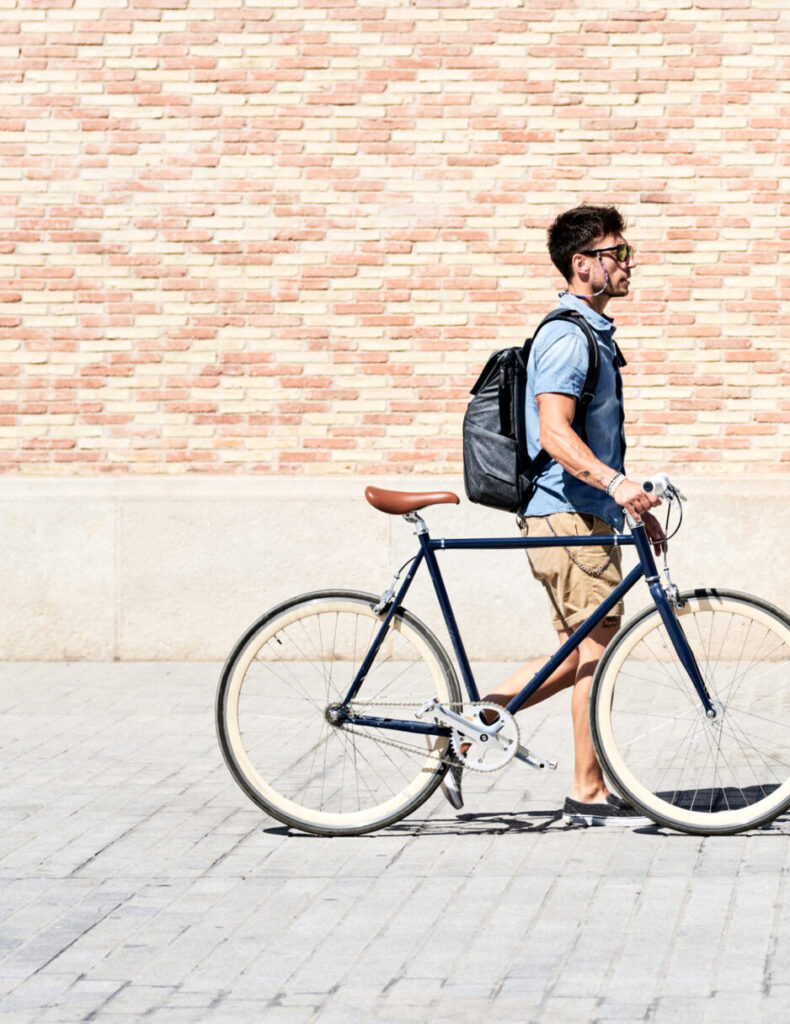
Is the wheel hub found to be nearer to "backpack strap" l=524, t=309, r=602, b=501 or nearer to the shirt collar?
"backpack strap" l=524, t=309, r=602, b=501

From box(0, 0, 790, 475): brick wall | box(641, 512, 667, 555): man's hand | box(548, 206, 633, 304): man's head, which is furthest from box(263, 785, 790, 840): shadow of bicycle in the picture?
box(0, 0, 790, 475): brick wall

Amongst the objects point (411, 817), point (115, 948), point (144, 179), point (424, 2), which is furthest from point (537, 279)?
point (115, 948)

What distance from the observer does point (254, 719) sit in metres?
5.54

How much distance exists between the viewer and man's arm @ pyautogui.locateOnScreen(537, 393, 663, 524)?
520 cm

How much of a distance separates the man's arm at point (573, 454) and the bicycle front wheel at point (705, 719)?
0.36 metres

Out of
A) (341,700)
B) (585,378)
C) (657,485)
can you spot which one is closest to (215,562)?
(341,700)

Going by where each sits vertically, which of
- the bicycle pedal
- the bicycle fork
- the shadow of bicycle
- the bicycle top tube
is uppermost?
the bicycle top tube

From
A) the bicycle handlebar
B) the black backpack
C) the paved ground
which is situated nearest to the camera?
the paved ground

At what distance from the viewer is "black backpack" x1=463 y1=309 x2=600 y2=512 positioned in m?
5.54

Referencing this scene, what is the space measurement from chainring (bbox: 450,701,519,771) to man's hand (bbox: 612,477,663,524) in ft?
2.47

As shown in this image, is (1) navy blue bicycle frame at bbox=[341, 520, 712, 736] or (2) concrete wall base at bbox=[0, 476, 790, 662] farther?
(2) concrete wall base at bbox=[0, 476, 790, 662]

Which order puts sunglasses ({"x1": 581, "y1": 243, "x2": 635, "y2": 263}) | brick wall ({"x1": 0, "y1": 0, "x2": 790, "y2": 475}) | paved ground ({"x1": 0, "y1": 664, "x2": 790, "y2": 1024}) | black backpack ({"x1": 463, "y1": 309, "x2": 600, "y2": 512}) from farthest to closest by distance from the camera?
brick wall ({"x1": 0, "y1": 0, "x2": 790, "y2": 475})
sunglasses ({"x1": 581, "y1": 243, "x2": 635, "y2": 263})
black backpack ({"x1": 463, "y1": 309, "x2": 600, "y2": 512})
paved ground ({"x1": 0, "y1": 664, "x2": 790, "y2": 1024})

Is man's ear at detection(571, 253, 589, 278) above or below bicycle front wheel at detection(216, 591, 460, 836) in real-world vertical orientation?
above

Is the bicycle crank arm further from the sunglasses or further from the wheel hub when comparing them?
the sunglasses
